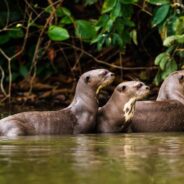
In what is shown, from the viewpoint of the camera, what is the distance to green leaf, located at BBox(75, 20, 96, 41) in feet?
24.7

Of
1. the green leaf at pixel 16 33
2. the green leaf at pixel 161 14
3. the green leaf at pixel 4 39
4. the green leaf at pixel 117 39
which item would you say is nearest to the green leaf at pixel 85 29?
the green leaf at pixel 117 39

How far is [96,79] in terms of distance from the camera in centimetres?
655

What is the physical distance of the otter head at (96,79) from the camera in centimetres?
651

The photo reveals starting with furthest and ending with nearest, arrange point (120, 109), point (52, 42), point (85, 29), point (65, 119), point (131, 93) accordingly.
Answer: point (52, 42), point (85, 29), point (131, 93), point (120, 109), point (65, 119)

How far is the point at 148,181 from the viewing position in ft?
8.43

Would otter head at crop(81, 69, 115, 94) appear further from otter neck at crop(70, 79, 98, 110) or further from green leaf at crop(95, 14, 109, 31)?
green leaf at crop(95, 14, 109, 31)

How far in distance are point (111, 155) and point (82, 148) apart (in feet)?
1.43

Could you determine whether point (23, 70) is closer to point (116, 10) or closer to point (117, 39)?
point (117, 39)

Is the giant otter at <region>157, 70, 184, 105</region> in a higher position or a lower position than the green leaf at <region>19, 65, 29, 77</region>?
lower

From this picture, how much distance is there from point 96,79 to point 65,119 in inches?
25.8

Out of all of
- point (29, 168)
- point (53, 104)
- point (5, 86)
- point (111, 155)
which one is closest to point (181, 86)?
point (53, 104)

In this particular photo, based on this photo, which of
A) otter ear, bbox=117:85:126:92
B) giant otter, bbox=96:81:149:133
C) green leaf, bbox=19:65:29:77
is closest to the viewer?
giant otter, bbox=96:81:149:133

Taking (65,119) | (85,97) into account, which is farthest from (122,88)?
(65,119)

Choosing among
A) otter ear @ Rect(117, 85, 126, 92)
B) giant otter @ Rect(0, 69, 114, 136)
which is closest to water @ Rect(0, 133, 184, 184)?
giant otter @ Rect(0, 69, 114, 136)
